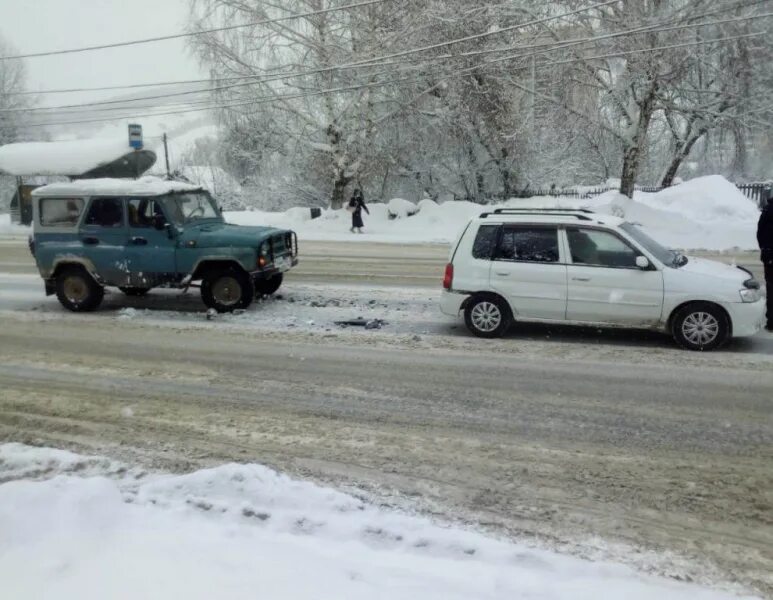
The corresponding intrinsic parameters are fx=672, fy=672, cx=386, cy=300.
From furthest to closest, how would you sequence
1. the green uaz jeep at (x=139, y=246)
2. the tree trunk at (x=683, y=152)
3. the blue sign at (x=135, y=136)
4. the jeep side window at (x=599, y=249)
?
the blue sign at (x=135, y=136)
the tree trunk at (x=683, y=152)
the green uaz jeep at (x=139, y=246)
the jeep side window at (x=599, y=249)

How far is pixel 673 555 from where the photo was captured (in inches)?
153

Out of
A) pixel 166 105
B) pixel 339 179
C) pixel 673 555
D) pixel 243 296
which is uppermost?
pixel 166 105

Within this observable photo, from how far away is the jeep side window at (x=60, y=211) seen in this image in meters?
11.0

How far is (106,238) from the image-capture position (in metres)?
10.8

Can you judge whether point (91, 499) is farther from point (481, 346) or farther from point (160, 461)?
point (481, 346)

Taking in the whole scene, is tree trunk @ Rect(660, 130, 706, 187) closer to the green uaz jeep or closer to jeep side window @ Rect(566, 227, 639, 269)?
jeep side window @ Rect(566, 227, 639, 269)

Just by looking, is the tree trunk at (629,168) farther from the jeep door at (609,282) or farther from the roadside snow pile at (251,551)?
the roadside snow pile at (251,551)

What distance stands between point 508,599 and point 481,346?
5258mm

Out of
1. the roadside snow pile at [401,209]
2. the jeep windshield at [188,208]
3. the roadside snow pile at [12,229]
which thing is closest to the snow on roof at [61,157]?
the roadside snow pile at [12,229]

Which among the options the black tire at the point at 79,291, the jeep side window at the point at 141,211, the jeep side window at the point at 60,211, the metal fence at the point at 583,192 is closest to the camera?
the jeep side window at the point at 141,211

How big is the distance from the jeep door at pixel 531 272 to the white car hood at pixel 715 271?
1.48 metres

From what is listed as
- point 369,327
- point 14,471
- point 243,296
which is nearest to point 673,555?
point 14,471

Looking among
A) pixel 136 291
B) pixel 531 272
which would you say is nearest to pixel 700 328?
pixel 531 272

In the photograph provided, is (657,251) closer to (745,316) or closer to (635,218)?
(745,316)
